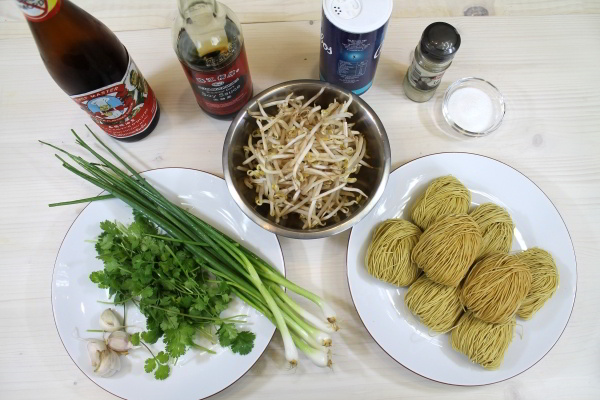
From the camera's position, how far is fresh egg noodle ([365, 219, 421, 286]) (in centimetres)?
83

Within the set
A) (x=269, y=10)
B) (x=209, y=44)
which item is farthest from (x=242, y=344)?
(x=269, y=10)

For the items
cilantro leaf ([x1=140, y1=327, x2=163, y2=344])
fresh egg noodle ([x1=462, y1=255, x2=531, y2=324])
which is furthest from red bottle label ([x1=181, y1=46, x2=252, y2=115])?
fresh egg noodle ([x1=462, y1=255, x2=531, y2=324])

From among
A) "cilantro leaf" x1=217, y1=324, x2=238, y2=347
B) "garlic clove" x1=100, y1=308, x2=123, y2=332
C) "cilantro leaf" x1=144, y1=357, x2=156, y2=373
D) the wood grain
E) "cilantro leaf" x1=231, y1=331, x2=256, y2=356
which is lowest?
"cilantro leaf" x1=144, y1=357, x2=156, y2=373

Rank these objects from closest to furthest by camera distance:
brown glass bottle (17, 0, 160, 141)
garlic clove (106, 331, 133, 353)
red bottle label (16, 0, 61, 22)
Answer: red bottle label (16, 0, 61, 22) < brown glass bottle (17, 0, 160, 141) < garlic clove (106, 331, 133, 353)

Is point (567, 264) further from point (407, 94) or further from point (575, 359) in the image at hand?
point (407, 94)

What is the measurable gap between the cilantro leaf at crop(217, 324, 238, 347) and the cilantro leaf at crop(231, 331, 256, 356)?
0.4 inches

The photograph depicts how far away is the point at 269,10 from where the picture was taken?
108 cm

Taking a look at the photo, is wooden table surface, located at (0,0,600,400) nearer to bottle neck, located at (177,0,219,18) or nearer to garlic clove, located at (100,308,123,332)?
garlic clove, located at (100,308,123,332)

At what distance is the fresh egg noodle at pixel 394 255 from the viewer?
0.83m

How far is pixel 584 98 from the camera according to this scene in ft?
3.44

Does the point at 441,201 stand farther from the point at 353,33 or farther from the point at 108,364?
the point at 108,364

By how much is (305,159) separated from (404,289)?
0.35 m

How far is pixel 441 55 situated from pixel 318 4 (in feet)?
1.35

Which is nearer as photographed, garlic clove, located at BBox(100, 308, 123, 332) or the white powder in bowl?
garlic clove, located at BBox(100, 308, 123, 332)
